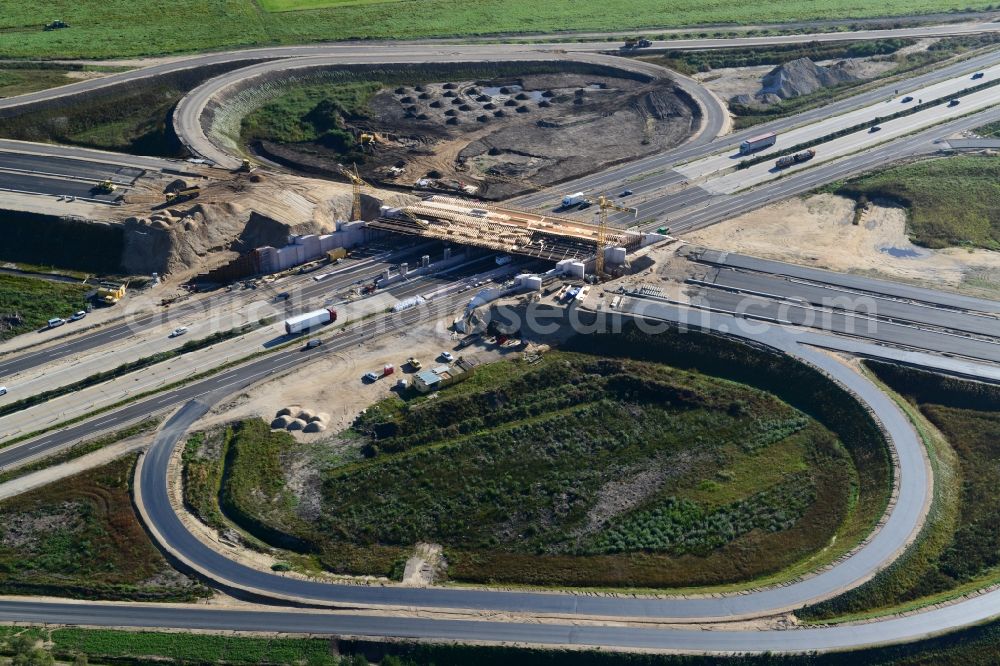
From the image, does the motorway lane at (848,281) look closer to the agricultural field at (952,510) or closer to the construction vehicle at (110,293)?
the agricultural field at (952,510)

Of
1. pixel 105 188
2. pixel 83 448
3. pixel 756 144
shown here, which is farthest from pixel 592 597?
pixel 756 144

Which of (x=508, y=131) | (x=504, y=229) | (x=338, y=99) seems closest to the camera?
(x=504, y=229)

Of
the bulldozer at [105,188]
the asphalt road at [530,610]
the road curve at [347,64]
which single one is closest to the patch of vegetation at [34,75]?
the road curve at [347,64]

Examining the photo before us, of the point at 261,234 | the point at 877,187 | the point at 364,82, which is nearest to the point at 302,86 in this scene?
the point at 364,82

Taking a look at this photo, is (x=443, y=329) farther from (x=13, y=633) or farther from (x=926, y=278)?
(x=926, y=278)

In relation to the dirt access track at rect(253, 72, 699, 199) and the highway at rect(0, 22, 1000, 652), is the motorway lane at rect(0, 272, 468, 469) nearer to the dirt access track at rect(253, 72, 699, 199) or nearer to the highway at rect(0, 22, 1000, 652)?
the highway at rect(0, 22, 1000, 652)

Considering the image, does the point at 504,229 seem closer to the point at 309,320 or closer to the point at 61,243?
the point at 309,320
